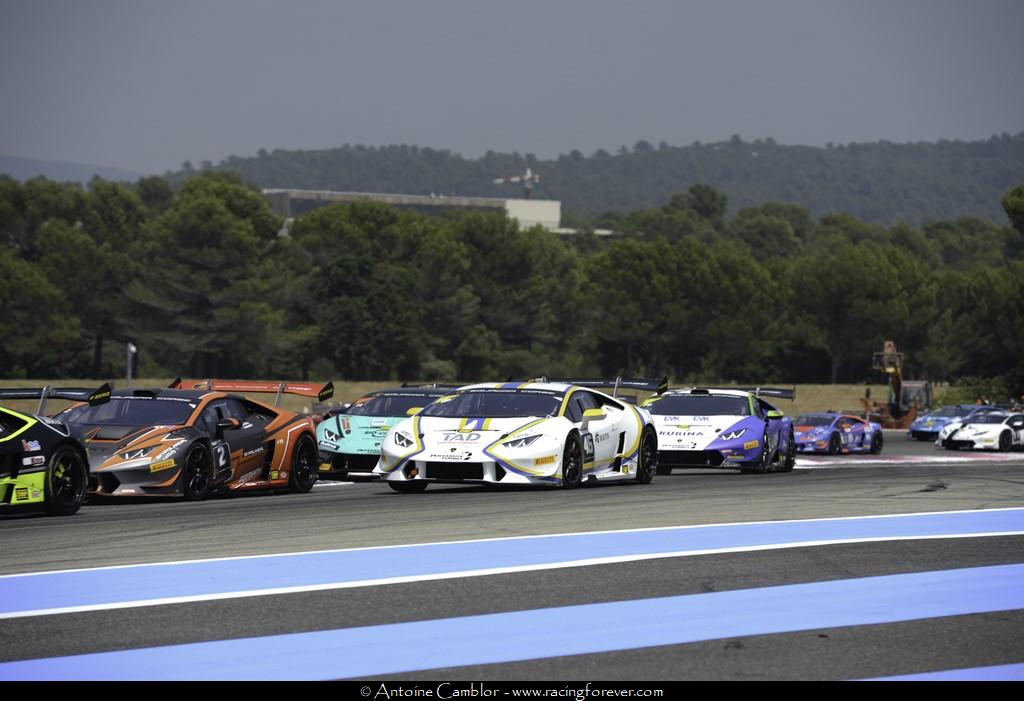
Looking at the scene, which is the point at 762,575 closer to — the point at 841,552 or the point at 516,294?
the point at 841,552

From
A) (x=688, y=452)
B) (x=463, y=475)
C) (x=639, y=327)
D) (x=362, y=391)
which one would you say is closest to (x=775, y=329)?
(x=639, y=327)

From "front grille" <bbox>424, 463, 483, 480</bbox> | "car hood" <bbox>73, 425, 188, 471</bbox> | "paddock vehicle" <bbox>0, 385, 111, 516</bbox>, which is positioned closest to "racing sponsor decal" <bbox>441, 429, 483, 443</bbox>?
"front grille" <bbox>424, 463, 483, 480</bbox>

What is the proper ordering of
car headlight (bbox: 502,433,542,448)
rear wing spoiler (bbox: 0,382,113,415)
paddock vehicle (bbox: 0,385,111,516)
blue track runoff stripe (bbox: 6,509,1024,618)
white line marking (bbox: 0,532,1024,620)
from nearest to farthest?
white line marking (bbox: 0,532,1024,620) < blue track runoff stripe (bbox: 6,509,1024,618) < paddock vehicle (bbox: 0,385,111,516) < car headlight (bbox: 502,433,542,448) < rear wing spoiler (bbox: 0,382,113,415)

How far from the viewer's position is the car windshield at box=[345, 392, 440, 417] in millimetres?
21531

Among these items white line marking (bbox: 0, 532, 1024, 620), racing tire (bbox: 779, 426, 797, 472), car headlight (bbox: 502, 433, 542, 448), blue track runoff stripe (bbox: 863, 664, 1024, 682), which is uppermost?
blue track runoff stripe (bbox: 863, 664, 1024, 682)

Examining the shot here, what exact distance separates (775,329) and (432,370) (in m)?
24.4

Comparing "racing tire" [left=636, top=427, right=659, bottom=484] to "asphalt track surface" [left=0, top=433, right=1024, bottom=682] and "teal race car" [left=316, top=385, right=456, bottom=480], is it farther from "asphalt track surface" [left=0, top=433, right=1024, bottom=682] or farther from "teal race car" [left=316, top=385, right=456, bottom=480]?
"asphalt track surface" [left=0, top=433, right=1024, bottom=682]

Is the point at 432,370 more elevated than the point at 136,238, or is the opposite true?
the point at 136,238

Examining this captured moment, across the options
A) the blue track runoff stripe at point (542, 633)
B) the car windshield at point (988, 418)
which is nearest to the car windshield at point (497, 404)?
the blue track runoff stripe at point (542, 633)

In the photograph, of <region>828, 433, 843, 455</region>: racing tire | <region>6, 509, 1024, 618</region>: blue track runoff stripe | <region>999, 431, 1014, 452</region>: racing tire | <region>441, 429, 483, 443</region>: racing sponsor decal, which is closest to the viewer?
<region>6, 509, 1024, 618</region>: blue track runoff stripe

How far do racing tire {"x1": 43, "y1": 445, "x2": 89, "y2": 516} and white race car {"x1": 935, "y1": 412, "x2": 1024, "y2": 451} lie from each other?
89.1 ft

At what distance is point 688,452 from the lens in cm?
2239

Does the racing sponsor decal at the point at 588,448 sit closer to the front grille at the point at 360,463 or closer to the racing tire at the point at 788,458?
the front grille at the point at 360,463

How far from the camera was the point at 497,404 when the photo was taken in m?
17.9
